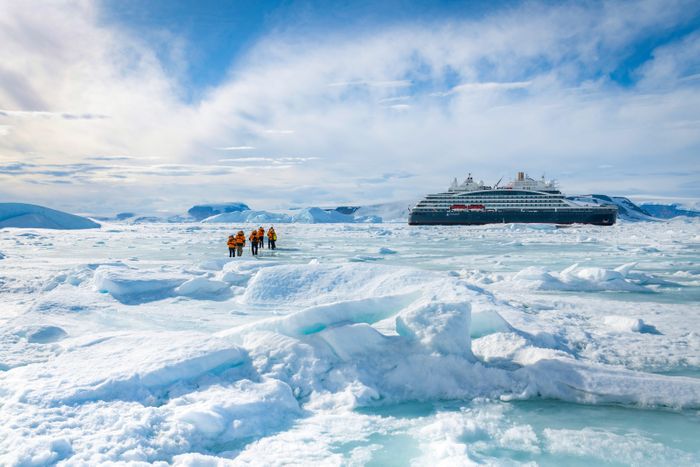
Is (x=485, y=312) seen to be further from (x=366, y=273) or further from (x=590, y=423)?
(x=366, y=273)

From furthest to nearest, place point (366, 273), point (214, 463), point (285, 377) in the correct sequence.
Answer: point (366, 273) → point (285, 377) → point (214, 463)

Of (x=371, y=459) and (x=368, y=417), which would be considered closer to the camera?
(x=371, y=459)

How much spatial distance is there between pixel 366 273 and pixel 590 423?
17.5ft

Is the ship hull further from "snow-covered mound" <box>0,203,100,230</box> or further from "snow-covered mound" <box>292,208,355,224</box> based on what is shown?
"snow-covered mound" <box>0,203,100,230</box>

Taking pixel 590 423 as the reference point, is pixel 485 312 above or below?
above

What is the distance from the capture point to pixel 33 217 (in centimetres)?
5556

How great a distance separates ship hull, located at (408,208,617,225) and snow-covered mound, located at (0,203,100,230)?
137ft

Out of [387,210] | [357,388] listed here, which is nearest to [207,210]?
[387,210]

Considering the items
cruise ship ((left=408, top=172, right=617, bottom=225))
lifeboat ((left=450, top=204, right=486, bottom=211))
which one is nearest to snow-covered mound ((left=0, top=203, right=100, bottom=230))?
cruise ship ((left=408, top=172, right=617, bottom=225))

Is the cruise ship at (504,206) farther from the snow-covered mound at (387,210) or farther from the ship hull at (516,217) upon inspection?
the snow-covered mound at (387,210)

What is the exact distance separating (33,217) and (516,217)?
5642 cm

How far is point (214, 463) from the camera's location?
270cm

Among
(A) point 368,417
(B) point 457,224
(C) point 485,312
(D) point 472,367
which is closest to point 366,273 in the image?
(C) point 485,312

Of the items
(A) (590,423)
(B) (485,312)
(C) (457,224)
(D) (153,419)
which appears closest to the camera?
(D) (153,419)
